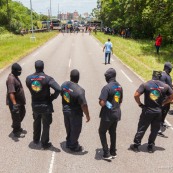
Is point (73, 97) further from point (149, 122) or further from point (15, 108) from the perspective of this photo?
point (149, 122)

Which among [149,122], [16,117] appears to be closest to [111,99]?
[149,122]

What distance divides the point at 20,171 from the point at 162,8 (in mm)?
23938

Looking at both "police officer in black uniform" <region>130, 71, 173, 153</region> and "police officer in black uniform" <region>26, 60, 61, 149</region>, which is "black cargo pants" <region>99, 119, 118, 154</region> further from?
"police officer in black uniform" <region>26, 60, 61, 149</region>

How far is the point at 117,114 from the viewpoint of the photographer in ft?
22.2

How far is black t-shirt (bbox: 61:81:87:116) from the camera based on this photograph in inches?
265

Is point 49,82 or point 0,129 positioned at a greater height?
point 49,82

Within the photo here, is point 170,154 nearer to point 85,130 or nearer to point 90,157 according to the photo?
point 90,157

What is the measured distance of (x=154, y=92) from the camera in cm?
704

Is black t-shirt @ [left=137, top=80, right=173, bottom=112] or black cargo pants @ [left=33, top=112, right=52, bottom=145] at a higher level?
black t-shirt @ [left=137, top=80, right=173, bottom=112]

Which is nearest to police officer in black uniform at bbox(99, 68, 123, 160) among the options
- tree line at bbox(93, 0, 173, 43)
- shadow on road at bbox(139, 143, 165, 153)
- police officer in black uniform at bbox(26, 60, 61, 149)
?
police officer in black uniform at bbox(26, 60, 61, 149)

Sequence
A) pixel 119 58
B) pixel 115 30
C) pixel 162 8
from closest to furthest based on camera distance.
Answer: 1. pixel 119 58
2. pixel 162 8
3. pixel 115 30

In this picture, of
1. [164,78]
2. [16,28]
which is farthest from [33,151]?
[16,28]

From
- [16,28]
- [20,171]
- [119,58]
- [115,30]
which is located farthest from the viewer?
[16,28]

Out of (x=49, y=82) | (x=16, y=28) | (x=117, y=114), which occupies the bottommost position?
(x=16, y=28)
